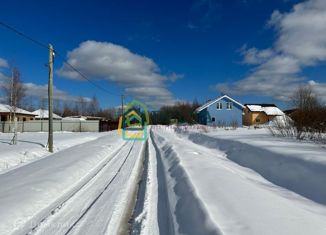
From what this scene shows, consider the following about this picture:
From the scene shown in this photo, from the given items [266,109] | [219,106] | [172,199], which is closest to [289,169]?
[172,199]

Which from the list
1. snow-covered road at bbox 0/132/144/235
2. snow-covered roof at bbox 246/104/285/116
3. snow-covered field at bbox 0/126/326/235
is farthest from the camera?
snow-covered roof at bbox 246/104/285/116

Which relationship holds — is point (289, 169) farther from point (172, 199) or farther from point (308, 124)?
point (308, 124)

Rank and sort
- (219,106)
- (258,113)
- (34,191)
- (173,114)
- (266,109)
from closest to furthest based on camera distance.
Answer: (34,191), (219,106), (266,109), (258,113), (173,114)

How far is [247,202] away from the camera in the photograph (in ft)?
16.0

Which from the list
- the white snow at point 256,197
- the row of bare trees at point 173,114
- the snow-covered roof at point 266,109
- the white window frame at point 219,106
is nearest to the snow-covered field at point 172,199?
the white snow at point 256,197

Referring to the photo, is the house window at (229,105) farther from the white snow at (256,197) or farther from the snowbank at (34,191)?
the snowbank at (34,191)

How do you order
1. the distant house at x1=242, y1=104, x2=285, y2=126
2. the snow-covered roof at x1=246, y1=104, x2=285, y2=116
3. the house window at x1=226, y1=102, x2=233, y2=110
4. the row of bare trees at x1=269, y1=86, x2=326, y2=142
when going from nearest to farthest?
the row of bare trees at x1=269, y1=86, x2=326, y2=142 < the house window at x1=226, y1=102, x2=233, y2=110 < the snow-covered roof at x1=246, y1=104, x2=285, y2=116 < the distant house at x1=242, y1=104, x2=285, y2=126

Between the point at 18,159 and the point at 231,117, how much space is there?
1736 inches

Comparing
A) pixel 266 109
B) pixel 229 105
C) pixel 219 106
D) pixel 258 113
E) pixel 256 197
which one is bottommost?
pixel 256 197

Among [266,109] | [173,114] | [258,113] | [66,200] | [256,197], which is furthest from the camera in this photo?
[173,114]

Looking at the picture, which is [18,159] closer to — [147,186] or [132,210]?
[147,186]

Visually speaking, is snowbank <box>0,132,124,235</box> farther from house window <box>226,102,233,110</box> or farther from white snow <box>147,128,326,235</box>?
house window <box>226,102,233,110</box>

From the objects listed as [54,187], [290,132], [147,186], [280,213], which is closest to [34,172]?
[54,187]

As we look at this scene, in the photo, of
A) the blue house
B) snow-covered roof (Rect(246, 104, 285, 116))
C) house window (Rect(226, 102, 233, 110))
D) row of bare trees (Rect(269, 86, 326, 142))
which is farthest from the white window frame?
row of bare trees (Rect(269, 86, 326, 142))
